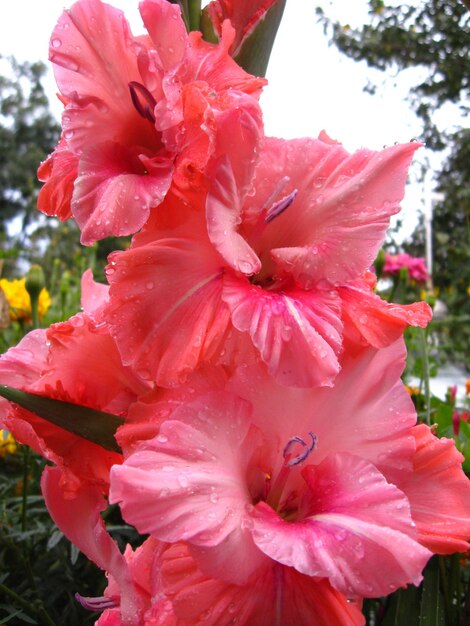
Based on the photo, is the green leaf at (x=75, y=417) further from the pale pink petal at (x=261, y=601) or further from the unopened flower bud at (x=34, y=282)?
the unopened flower bud at (x=34, y=282)

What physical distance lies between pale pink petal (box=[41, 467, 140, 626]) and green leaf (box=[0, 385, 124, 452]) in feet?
0.17

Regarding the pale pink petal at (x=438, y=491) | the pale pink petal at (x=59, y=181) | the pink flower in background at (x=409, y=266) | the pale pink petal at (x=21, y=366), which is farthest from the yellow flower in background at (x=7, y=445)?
the pink flower in background at (x=409, y=266)

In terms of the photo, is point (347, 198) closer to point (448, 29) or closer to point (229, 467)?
point (229, 467)

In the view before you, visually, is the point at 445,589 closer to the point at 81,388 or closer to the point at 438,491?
the point at 438,491

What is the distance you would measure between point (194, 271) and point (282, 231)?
10 centimetres

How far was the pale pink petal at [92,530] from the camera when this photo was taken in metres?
0.45

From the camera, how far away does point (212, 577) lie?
15.2 inches

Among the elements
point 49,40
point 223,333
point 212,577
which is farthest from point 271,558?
point 49,40

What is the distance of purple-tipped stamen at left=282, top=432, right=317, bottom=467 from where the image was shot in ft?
1.45

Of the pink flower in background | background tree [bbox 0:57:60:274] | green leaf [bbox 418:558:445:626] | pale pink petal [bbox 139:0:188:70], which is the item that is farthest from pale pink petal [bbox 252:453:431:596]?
background tree [bbox 0:57:60:274]

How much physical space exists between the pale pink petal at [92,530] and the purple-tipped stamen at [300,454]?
0.45 feet

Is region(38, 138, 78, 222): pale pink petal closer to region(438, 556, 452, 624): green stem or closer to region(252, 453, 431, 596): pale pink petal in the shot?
region(252, 453, 431, 596): pale pink petal

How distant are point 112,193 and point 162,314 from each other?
9 cm

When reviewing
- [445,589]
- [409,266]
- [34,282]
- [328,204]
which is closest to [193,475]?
[328,204]
